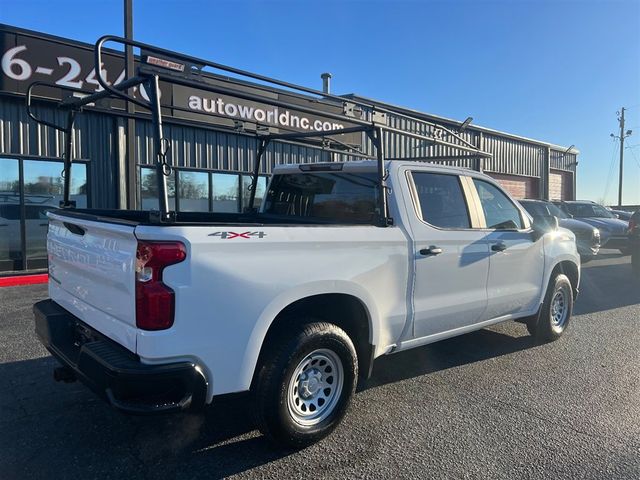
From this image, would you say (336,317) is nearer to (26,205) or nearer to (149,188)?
(26,205)

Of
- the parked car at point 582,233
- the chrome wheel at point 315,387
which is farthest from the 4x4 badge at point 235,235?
the parked car at point 582,233

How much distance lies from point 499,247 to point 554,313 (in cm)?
174

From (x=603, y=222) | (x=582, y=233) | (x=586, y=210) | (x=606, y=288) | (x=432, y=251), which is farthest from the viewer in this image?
(x=586, y=210)

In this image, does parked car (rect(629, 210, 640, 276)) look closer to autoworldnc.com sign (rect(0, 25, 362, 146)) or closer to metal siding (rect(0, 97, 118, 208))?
autoworldnc.com sign (rect(0, 25, 362, 146))

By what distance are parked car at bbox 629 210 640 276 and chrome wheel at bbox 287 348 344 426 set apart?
10.1 metres

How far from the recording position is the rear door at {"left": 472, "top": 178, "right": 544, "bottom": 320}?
4.64 meters

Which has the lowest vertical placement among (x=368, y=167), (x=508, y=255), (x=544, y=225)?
(x=508, y=255)

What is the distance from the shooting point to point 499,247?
4.63m

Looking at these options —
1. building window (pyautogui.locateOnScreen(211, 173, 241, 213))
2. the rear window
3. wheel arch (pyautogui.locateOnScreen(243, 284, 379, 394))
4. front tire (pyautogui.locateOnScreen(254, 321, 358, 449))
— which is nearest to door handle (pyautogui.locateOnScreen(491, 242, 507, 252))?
the rear window

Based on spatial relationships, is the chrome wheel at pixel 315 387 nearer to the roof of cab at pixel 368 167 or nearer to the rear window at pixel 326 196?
the rear window at pixel 326 196

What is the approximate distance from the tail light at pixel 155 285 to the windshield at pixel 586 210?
49.8 ft

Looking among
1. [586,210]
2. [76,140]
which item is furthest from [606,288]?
[76,140]

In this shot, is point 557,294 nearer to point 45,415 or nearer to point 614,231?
point 45,415

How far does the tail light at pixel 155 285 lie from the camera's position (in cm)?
256
